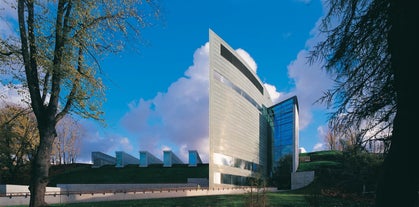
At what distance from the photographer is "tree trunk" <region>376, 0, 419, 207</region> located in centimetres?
305

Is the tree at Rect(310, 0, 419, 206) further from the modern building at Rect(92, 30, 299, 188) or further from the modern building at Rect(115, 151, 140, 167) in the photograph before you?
the modern building at Rect(115, 151, 140, 167)

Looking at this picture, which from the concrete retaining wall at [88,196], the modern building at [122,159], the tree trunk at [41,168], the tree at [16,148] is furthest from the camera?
the modern building at [122,159]

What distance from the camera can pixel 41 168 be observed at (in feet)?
27.2

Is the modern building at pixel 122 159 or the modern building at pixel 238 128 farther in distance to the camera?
the modern building at pixel 122 159

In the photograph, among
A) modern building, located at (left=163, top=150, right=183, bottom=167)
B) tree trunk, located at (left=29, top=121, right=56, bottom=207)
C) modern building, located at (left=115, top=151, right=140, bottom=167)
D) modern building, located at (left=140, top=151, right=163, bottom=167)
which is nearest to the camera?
tree trunk, located at (left=29, top=121, right=56, bottom=207)

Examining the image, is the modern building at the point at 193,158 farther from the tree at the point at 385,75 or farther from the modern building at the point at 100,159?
the tree at the point at 385,75

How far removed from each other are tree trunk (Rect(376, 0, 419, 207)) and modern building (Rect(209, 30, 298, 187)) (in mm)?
40618

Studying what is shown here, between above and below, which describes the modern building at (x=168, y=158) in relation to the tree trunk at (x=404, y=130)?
below

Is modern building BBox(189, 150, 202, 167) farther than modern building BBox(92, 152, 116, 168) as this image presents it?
No

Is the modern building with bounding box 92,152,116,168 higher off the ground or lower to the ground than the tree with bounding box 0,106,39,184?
lower

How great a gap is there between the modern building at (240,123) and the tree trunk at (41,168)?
36.7 meters

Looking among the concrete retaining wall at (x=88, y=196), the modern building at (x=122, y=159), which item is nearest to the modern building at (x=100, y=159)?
the modern building at (x=122, y=159)

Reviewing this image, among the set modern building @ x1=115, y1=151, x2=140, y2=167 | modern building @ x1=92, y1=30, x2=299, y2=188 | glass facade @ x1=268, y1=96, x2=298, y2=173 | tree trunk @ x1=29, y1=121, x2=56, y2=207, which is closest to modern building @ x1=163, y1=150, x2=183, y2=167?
modern building @ x1=92, y1=30, x2=299, y2=188

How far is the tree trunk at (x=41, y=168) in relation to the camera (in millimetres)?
8062
